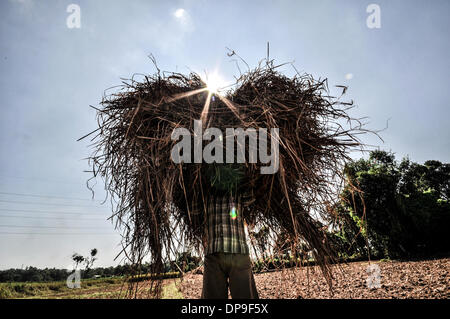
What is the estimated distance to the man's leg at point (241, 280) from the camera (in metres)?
1.59

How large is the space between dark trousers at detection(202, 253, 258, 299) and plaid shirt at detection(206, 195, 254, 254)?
0.18 feet

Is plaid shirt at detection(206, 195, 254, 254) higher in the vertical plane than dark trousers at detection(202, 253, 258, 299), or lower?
higher

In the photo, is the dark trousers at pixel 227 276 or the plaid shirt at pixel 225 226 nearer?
the dark trousers at pixel 227 276

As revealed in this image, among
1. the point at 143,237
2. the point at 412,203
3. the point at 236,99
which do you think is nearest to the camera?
the point at 143,237

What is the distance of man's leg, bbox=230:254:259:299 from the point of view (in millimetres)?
1590

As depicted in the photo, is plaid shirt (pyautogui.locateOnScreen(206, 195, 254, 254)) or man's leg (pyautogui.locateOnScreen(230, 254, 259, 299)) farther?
plaid shirt (pyautogui.locateOnScreen(206, 195, 254, 254))

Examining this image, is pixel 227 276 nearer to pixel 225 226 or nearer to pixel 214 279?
pixel 214 279

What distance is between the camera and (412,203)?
10.7 metres

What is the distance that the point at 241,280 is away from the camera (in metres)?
1.62

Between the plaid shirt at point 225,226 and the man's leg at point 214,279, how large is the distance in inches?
2.6

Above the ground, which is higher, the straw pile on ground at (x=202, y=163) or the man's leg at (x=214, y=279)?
the straw pile on ground at (x=202, y=163)

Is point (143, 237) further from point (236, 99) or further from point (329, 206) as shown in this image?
point (329, 206)
